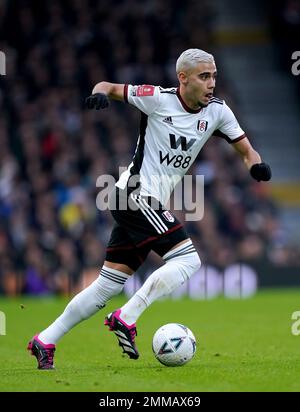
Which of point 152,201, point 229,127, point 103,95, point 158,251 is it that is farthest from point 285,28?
point 103,95

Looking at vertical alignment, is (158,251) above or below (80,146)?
below

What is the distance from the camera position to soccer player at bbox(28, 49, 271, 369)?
798 centimetres

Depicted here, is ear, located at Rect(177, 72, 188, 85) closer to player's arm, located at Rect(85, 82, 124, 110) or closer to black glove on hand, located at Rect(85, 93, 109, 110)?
player's arm, located at Rect(85, 82, 124, 110)

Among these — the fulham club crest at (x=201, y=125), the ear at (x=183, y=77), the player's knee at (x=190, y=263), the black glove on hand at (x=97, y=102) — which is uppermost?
the ear at (x=183, y=77)

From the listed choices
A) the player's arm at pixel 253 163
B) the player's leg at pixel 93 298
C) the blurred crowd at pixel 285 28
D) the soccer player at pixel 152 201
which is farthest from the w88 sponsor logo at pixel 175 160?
the blurred crowd at pixel 285 28

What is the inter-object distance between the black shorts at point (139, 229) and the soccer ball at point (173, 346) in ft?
1.89

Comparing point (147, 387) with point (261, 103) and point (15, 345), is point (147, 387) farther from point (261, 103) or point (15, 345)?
point (261, 103)

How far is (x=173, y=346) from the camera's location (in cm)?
806

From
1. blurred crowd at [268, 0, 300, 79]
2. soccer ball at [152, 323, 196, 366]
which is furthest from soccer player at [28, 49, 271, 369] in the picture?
blurred crowd at [268, 0, 300, 79]

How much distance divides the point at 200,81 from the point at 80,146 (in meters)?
11.1

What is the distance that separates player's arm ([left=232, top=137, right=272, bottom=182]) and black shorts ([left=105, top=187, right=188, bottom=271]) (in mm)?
728

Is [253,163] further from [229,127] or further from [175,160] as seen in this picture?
[175,160]

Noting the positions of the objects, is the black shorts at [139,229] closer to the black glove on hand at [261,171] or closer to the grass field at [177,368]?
the black glove on hand at [261,171]

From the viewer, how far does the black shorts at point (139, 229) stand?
26.4 feet
